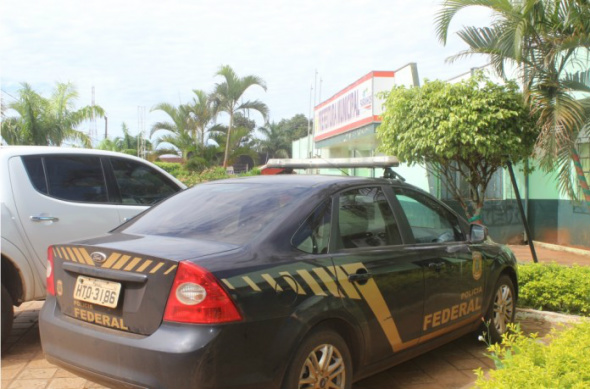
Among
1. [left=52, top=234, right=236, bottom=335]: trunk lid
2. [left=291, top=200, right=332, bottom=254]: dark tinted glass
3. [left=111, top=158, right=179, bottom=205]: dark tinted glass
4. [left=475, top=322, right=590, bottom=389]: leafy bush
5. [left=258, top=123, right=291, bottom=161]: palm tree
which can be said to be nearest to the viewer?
[left=475, top=322, right=590, bottom=389]: leafy bush

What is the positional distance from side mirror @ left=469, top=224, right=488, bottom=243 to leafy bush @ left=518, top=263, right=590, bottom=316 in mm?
1610

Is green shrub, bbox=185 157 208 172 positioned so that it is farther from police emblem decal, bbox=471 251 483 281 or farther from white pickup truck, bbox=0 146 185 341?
police emblem decal, bbox=471 251 483 281

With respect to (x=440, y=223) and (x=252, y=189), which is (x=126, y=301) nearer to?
Answer: (x=252, y=189)

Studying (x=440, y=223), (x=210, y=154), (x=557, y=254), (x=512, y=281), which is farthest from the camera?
(x=210, y=154)

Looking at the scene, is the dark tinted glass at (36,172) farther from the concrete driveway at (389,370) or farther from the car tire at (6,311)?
the concrete driveway at (389,370)

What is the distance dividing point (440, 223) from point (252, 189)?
176 centimetres

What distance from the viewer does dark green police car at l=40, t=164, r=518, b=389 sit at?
259cm

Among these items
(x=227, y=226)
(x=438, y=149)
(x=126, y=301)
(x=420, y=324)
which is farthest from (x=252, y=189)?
(x=438, y=149)

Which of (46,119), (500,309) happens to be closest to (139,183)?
(500,309)

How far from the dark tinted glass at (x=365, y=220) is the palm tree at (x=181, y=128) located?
19.6 m

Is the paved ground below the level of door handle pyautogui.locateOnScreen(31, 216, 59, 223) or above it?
below

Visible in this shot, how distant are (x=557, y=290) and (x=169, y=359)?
464cm

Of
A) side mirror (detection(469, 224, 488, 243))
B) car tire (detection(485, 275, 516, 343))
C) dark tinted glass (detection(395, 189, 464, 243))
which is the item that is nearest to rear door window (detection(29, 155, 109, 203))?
dark tinted glass (detection(395, 189, 464, 243))

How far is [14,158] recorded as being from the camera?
4.64m
